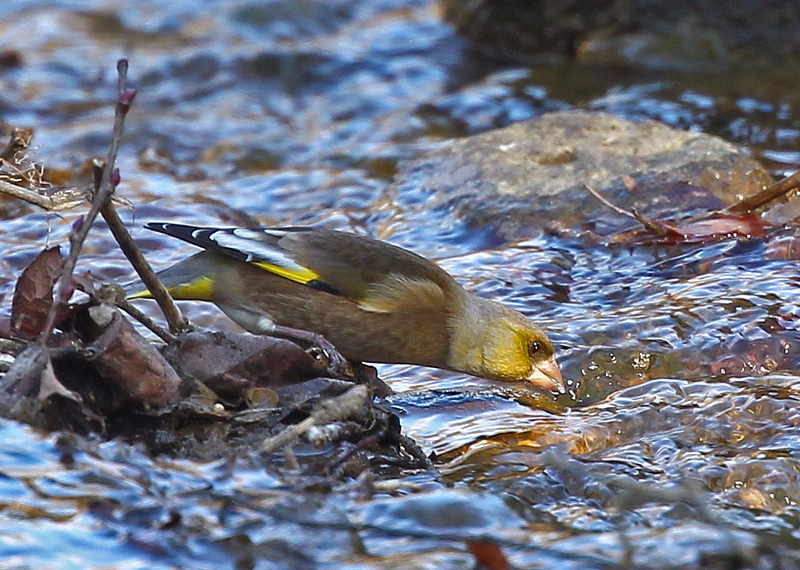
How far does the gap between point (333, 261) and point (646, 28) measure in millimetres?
7060

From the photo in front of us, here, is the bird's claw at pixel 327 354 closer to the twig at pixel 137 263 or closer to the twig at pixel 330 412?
the twig at pixel 137 263

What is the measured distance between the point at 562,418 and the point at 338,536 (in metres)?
1.65

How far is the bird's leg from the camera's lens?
462cm

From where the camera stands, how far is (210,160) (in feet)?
29.6

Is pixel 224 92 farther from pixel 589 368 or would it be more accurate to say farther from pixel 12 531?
pixel 12 531

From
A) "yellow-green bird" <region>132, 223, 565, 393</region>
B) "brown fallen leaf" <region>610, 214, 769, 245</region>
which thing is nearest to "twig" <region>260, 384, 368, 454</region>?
"yellow-green bird" <region>132, 223, 565, 393</region>

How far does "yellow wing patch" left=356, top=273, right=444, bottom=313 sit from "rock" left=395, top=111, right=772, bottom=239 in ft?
5.47

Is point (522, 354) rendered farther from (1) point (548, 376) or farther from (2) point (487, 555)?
(2) point (487, 555)

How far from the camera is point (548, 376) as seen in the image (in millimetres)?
4941

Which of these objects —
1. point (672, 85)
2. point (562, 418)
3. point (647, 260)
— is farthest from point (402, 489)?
point (672, 85)

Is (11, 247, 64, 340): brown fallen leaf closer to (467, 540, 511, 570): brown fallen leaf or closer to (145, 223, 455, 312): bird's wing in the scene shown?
(145, 223, 455, 312): bird's wing

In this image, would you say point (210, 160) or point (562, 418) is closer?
point (562, 418)

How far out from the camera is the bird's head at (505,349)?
16.2ft

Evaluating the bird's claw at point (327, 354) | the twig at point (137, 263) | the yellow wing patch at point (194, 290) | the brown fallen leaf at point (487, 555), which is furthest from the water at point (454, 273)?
the yellow wing patch at point (194, 290)
